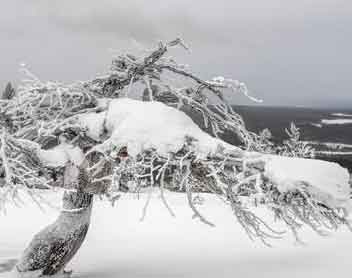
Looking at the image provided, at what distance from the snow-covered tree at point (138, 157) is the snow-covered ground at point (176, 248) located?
27.8 inches

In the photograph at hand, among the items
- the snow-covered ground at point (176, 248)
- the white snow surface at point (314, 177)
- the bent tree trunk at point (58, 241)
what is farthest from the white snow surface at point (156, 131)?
the bent tree trunk at point (58, 241)

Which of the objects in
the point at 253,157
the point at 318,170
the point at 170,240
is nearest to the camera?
the point at 318,170

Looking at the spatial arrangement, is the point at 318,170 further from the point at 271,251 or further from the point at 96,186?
the point at 271,251

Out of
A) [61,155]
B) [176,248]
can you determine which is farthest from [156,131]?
[176,248]

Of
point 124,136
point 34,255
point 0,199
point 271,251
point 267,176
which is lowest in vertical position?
point 271,251

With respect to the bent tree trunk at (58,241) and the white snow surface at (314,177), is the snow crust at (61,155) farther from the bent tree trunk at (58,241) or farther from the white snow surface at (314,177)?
the white snow surface at (314,177)

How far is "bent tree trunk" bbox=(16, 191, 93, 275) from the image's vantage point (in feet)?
20.3

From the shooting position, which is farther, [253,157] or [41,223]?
[41,223]

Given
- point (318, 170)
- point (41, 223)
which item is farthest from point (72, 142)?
point (41, 223)

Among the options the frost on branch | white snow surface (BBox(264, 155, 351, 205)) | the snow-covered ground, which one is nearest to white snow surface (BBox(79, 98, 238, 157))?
the frost on branch

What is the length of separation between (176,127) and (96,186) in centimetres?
153

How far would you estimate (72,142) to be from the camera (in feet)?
19.4

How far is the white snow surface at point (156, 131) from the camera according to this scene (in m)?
5.13

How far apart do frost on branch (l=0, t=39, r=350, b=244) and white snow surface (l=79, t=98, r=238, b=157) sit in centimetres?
1
